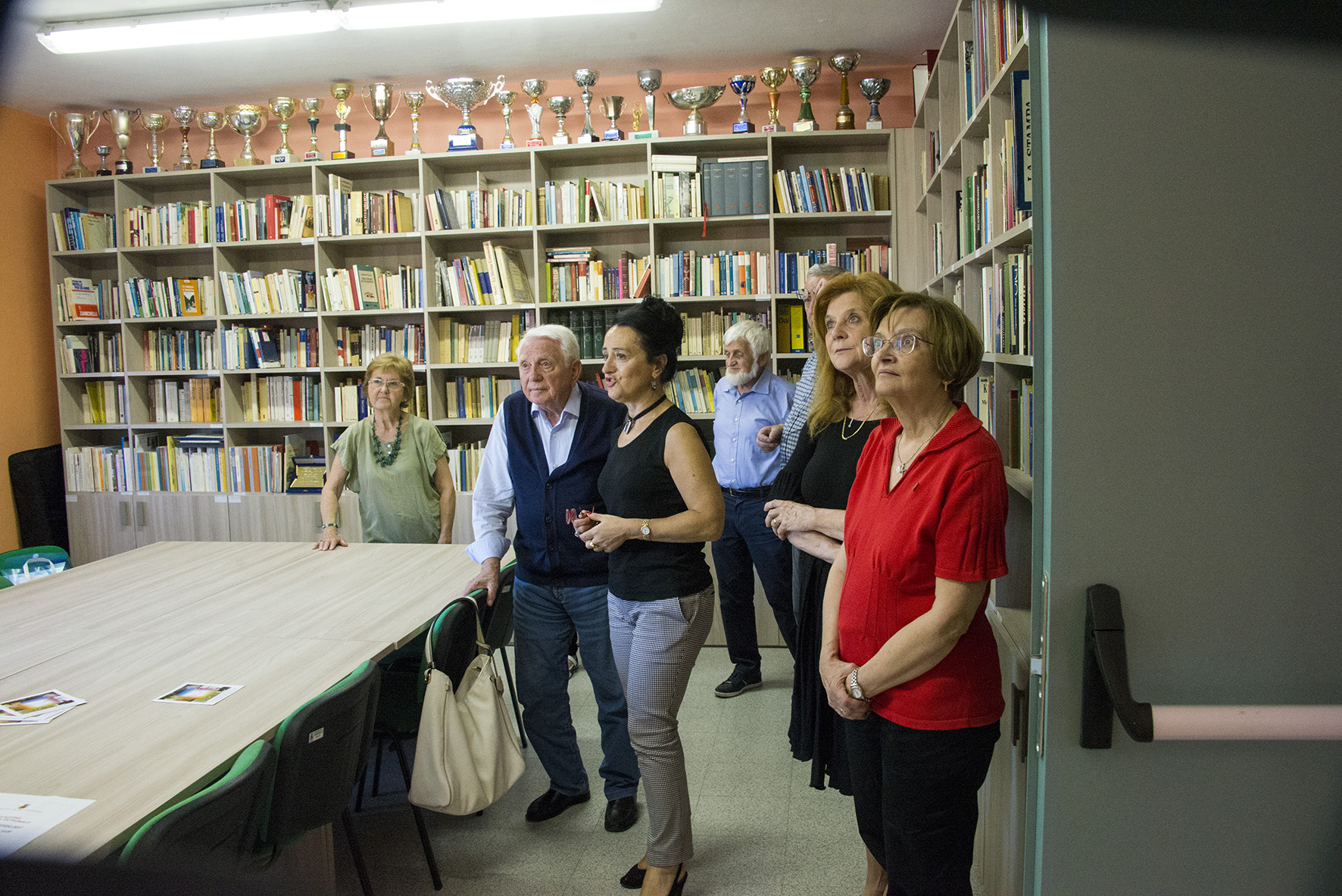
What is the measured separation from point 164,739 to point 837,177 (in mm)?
4019

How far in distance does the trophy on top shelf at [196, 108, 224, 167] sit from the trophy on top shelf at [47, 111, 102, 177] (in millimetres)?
625

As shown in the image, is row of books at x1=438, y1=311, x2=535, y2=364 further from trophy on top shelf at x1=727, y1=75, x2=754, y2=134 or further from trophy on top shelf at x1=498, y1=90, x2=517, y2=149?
trophy on top shelf at x1=727, y1=75, x2=754, y2=134

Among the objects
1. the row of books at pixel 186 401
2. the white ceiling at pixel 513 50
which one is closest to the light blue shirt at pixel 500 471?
the white ceiling at pixel 513 50

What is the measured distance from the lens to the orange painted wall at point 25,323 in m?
5.14

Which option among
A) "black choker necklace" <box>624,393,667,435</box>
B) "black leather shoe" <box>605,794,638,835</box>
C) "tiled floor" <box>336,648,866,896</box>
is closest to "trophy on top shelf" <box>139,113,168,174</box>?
"tiled floor" <box>336,648,866,896</box>

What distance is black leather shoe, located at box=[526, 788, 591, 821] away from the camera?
8.88 feet

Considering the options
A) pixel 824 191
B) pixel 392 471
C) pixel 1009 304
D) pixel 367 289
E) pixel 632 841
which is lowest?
pixel 632 841

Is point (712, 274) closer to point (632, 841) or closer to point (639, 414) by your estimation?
point (639, 414)

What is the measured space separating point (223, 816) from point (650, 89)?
4.25 m

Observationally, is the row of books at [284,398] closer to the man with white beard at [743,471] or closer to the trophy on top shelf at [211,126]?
the trophy on top shelf at [211,126]

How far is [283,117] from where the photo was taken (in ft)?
16.9

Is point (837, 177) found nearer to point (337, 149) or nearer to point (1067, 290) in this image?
point (337, 149)

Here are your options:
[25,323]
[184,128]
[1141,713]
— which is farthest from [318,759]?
[25,323]

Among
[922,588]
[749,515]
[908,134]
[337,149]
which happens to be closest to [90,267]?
[337,149]
